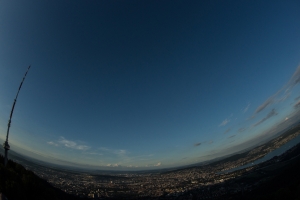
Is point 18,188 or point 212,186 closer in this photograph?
point 18,188

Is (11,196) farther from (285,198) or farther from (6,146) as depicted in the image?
(285,198)

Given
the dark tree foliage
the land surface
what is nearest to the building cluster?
the land surface

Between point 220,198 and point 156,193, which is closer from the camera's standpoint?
point 220,198

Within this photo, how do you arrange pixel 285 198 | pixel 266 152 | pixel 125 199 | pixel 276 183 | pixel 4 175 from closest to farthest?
pixel 4 175 < pixel 285 198 < pixel 276 183 < pixel 125 199 < pixel 266 152

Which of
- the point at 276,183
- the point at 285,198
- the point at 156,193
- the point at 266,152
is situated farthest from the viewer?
the point at 266,152

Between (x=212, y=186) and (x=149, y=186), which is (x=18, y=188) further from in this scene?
(x=149, y=186)

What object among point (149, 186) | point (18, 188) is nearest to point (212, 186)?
point (149, 186)

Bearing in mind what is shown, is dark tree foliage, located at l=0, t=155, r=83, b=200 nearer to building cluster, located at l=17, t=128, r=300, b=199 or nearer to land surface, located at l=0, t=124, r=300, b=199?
land surface, located at l=0, t=124, r=300, b=199

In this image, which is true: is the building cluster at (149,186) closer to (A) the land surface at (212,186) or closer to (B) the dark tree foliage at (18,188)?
(A) the land surface at (212,186)

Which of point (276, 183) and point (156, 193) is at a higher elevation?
point (276, 183)

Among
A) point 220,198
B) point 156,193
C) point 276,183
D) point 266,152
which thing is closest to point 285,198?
point 276,183

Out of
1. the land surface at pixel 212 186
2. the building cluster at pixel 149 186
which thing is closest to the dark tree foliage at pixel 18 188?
the land surface at pixel 212 186
